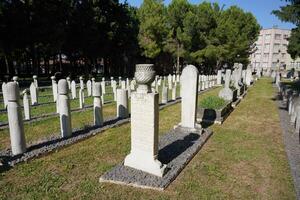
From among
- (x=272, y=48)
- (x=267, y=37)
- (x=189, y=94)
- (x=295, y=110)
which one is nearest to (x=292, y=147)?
(x=295, y=110)

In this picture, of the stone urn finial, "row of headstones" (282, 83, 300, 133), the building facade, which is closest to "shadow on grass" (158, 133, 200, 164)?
the stone urn finial

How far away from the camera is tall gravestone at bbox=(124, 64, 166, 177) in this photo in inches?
197

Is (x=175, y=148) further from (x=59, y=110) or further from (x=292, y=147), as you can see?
(x=59, y=110)

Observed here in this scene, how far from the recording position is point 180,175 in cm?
525

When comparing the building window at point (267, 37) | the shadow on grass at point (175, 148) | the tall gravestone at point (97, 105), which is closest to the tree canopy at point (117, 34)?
the tall gravestone at point (97, 105)

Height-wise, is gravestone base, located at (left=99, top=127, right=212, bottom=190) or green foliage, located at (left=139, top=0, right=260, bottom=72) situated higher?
green foliage, located at (left=139, top=0, right=260, bottom=72)

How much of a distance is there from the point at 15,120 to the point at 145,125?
3.09 metres

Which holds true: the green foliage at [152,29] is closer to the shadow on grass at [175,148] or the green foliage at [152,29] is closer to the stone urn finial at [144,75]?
the shadow on grass at [175,148]

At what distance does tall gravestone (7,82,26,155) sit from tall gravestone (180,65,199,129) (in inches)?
188

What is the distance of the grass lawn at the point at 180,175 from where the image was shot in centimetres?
449

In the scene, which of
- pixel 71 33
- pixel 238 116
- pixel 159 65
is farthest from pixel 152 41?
pixel 238 116

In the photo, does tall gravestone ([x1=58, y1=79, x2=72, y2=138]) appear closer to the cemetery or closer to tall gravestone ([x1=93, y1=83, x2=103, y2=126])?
the cemetery

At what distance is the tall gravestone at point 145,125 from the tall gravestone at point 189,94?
3.09m

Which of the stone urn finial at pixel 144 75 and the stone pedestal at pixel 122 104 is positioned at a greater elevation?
the stone urn finial at pixel 144 75
